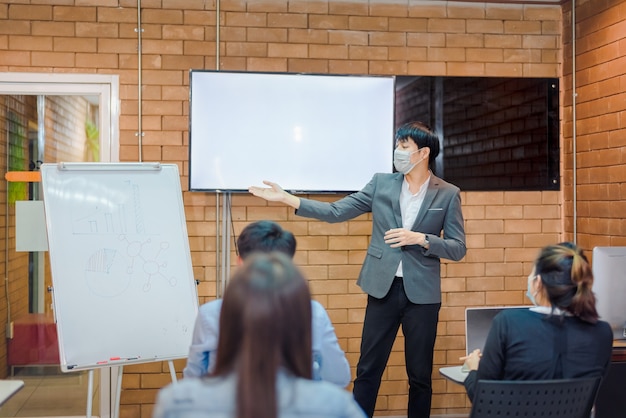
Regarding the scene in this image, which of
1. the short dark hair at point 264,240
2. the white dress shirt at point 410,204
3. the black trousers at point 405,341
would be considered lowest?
the black trousers at point 405,341

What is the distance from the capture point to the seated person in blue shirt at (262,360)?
123cm

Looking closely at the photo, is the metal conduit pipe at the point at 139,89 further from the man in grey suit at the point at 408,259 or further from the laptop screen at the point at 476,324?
the laptop screen at the point at 476,324

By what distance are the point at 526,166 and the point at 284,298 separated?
3222 millimetres

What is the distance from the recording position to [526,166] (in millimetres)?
4160

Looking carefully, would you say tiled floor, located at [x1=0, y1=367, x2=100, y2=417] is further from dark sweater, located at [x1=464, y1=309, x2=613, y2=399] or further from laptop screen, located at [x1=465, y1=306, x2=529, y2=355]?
dark sweater, located at [x1=464, y1=309, x2=613, y2=399]

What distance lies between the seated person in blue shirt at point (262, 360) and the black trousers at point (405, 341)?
1996mm

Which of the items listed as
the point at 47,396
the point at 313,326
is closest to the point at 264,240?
the point at 313,326

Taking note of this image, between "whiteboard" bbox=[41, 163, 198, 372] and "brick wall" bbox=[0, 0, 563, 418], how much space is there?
573mm

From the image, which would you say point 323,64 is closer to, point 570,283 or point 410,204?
point 410,204

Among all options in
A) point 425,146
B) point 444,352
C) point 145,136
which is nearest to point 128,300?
point 145,136

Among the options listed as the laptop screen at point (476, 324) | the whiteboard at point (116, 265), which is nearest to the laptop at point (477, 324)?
the laptop screen at point (476, 324)

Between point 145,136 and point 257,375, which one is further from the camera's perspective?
point 145,136

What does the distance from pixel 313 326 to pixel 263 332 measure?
2.50 ft

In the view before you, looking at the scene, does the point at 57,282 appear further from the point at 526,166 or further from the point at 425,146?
the point at 526,166
